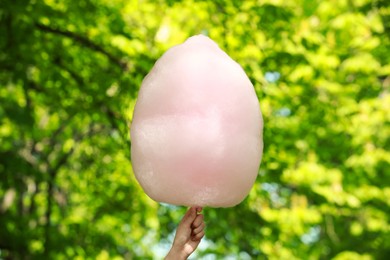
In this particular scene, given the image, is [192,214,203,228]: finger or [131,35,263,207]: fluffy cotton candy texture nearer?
[131,35,263,207]: fluffy cotton candy texture

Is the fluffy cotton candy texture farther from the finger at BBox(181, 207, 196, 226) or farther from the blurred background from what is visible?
the blurred background

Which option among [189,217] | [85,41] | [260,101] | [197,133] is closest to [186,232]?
[189,217]

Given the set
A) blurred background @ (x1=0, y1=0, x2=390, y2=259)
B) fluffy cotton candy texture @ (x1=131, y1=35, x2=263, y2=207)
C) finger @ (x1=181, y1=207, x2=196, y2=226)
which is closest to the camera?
fluffy cotton candy texture @ (x1=131, y1=35, x2=263, y2=207)

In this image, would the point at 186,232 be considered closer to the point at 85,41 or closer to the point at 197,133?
the point at 197,133

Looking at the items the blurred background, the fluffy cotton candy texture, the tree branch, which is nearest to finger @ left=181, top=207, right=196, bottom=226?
the fluffy cotton candy texture

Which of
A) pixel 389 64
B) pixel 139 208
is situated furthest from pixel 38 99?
pixel 389 64

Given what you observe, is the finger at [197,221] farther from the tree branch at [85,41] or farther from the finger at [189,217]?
A: the tree branch at [85,41]
